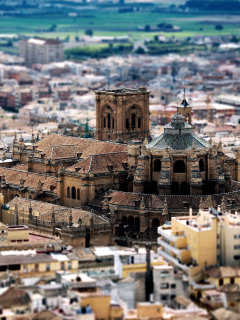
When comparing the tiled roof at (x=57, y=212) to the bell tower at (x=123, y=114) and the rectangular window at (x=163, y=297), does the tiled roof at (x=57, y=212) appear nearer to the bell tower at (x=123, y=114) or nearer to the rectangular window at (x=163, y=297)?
the bell tower at (x=123, y=114)

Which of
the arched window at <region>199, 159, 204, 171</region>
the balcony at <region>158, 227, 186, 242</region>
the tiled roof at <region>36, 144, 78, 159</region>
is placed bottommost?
the tiled roof at <region>36, 144, 78, 159</region>

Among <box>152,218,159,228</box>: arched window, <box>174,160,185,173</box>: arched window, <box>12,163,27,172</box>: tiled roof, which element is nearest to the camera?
<box>152,218,159,228</box>: arched window

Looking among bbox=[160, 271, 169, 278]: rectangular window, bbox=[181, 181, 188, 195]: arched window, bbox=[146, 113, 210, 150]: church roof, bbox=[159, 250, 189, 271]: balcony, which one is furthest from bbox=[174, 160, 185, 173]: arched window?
bbox=[160, 271, 169, 278]: rectangular window

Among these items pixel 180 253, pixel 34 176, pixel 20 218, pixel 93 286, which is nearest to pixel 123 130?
pixel 34 176

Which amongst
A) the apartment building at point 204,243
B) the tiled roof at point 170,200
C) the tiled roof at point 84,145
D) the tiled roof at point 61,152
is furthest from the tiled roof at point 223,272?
the tiled roof at point 61,152

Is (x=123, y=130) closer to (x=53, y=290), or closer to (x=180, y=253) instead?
(x=180, y=253)

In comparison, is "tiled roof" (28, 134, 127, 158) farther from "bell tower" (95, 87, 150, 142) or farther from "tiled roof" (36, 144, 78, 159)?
"bell tower" (95, 87, 150, 142)
